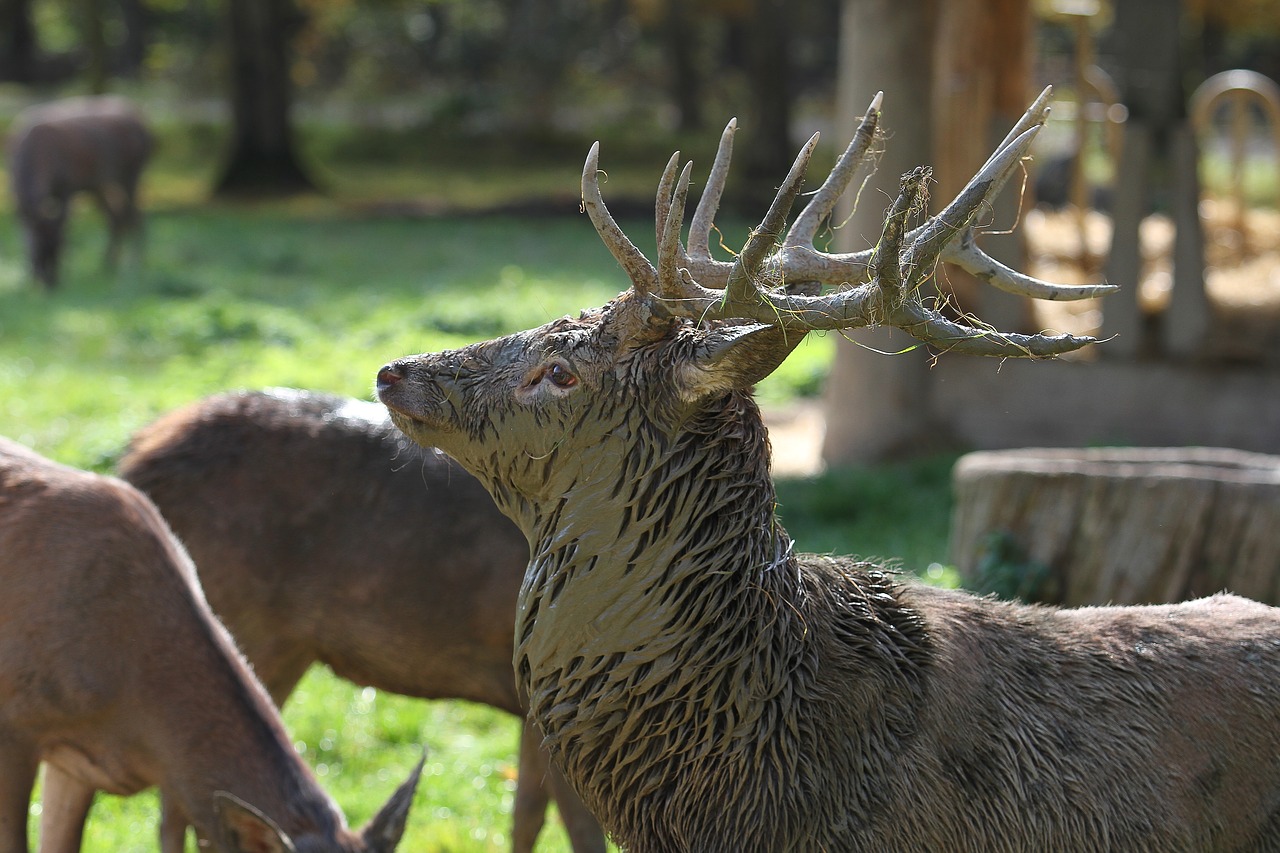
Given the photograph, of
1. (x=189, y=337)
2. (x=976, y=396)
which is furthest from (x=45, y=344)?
(x=976, y=396)

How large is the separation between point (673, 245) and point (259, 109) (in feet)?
79.7

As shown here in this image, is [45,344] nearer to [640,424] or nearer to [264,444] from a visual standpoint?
[264,444]

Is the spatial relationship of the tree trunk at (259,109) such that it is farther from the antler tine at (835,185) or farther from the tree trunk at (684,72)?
the antler tine at (835,185)

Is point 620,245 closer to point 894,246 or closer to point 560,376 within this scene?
point 560,376

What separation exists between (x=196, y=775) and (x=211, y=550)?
1048 millimetres

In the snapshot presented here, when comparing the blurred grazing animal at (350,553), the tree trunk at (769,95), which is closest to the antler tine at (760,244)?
the blurred grazing animal at (350,553)

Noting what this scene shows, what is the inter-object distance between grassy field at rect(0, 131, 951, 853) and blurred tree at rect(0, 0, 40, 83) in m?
22.0

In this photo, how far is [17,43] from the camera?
42.6 metres

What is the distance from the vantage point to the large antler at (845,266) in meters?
2.52

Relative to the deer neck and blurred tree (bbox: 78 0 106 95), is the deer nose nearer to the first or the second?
the deer neck

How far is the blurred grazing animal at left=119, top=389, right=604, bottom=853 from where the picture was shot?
4.81 m

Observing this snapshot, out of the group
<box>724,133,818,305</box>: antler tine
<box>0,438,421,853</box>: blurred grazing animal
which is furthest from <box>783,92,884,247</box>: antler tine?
<box>0,438,421,853</box>: blurred grazing animal

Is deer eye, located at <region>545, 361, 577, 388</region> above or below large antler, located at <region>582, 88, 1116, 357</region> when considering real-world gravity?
below

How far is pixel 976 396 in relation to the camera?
961 cm
